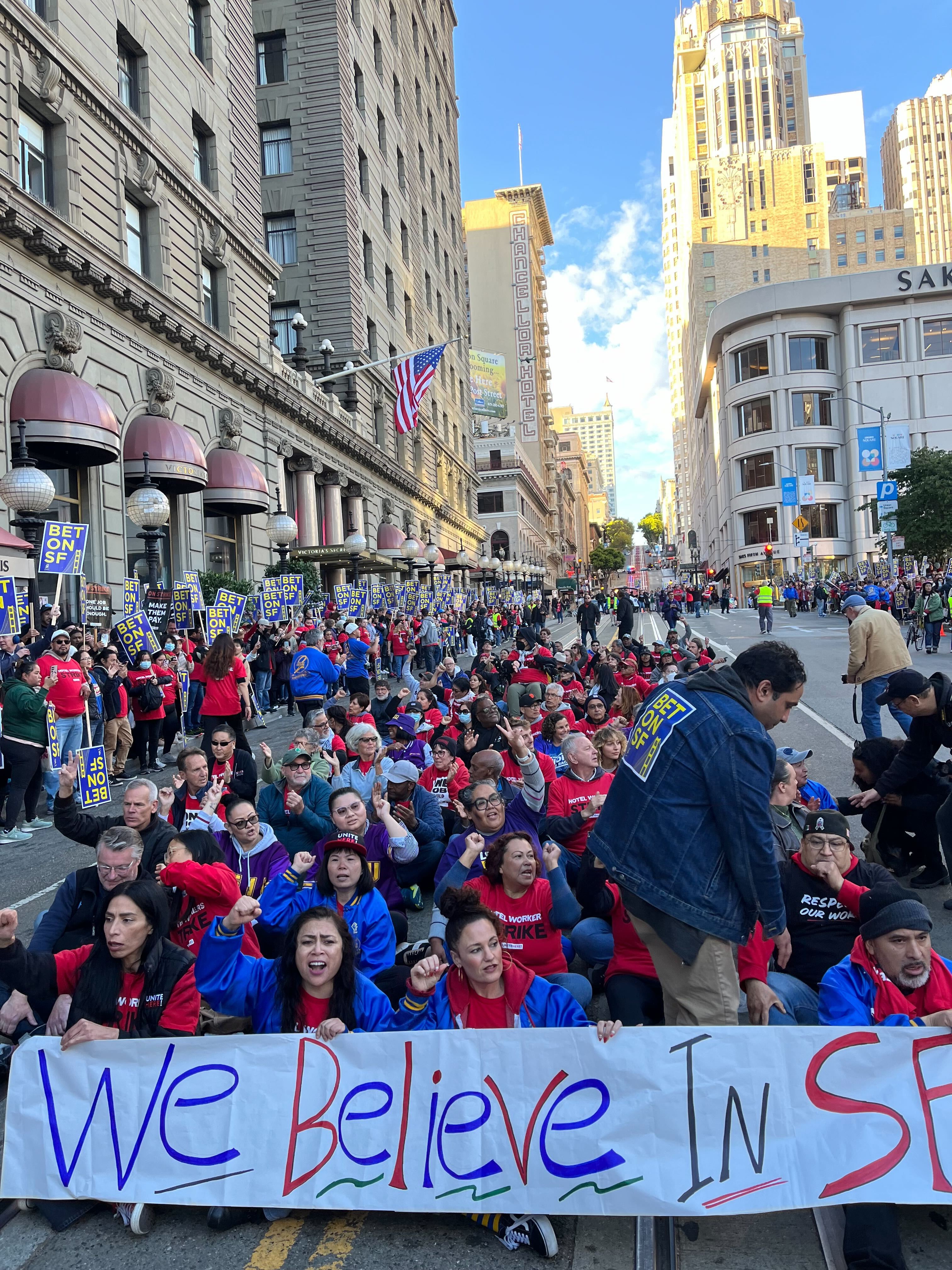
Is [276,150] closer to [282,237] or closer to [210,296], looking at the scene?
[282,237]

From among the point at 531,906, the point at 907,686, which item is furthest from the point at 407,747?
the point at 907,686

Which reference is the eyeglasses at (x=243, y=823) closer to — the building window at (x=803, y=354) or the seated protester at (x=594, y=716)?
the seated protester at (x=594, y=716)

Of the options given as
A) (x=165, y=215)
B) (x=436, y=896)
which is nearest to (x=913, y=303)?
(x=165, y=215)

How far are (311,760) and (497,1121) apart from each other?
4.26m

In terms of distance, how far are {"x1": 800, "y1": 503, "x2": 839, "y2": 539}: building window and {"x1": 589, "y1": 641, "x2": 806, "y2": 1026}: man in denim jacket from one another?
68.6 meters

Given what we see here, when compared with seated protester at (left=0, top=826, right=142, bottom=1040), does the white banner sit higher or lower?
lower

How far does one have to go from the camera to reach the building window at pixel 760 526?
69.4 meters

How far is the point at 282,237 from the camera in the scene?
37344mm

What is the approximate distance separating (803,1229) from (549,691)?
21.6 ft

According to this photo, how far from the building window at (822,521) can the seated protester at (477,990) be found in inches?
2703

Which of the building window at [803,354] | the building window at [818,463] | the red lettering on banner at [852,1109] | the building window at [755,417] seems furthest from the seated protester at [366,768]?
the building window at [803,354]

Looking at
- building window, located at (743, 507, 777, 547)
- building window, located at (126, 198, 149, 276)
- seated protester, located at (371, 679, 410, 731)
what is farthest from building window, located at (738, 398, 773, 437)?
seated protester, located at (371, 679, 410, 731)

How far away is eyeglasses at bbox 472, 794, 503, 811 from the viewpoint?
5.53m

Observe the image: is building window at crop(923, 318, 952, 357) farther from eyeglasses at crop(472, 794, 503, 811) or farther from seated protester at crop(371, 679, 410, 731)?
eyeglasses at crop(472, 794, 503, 811)
